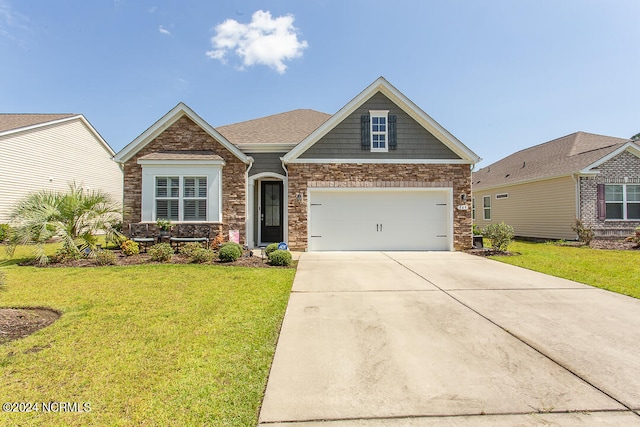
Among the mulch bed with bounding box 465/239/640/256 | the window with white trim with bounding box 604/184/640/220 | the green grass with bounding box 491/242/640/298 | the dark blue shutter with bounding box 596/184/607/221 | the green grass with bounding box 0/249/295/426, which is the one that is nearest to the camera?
the green grass with bounding box 0/249/295/426

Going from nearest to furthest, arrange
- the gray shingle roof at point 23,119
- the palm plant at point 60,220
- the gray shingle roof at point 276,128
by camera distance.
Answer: the palm plant at point 60,220
the gray shingle roof at point 276,128
the gray shingle roof at point 23,119

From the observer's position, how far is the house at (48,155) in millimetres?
15398

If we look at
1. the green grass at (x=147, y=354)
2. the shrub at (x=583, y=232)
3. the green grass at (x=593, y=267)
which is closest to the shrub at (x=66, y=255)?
the green grass at (x=147, y=354)

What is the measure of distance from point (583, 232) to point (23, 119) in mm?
29703


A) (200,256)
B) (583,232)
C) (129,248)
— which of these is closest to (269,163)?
(200,256)

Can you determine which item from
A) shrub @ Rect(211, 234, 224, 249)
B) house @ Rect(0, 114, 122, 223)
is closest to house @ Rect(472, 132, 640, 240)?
shrub @ Rect(211, 234, 224, 249)

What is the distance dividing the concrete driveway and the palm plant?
24.1ft

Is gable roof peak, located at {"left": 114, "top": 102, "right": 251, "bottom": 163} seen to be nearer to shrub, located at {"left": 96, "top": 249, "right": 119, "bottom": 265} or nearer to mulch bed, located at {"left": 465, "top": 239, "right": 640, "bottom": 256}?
shrub, located at {"left": 96, "top": 249, "right": 119, "bottom": 265}

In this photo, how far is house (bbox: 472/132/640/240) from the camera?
14.5 metres

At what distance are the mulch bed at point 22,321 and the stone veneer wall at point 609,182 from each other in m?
19.3

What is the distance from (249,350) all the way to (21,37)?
1594 cm

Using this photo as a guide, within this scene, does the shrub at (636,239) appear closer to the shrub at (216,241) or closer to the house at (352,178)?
the house at (352,178)

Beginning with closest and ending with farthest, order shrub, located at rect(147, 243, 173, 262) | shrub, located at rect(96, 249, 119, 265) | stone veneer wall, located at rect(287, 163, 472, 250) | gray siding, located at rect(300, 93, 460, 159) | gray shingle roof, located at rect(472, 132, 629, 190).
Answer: shrub, located at rect(96, 249, 119, 265) → shrub, located at rect(147, 243, 173, 262) → stone veneer wall, located at rect(287, 163, 472, 250) → gray siding, located at rect(300, 93, 460, 159) → gray shingle roof, located at rect(472, 132, 629, 190)

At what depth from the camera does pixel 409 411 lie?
2.38 meters
